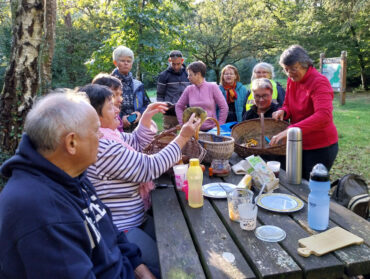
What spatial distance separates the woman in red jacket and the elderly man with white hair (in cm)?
213

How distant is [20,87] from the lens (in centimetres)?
411

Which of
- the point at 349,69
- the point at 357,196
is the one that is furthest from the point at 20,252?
the point at 349,69

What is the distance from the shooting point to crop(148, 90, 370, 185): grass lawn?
496 centimetres

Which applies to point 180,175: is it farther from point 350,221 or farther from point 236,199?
point 350,221

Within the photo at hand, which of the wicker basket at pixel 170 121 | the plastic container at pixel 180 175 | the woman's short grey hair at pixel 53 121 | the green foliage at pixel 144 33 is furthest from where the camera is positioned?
the green foliage at pixel 144 33

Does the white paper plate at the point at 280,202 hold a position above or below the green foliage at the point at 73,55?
below

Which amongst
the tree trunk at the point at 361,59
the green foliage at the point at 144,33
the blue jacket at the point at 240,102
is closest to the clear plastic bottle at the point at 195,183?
the blue jacket at the point at 240,102

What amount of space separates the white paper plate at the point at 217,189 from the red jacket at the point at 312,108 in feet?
2.97

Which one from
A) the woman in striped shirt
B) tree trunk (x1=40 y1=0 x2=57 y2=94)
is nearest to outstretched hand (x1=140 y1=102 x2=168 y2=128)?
the woman in striped shirt

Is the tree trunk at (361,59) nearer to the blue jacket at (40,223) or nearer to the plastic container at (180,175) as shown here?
the plastic container at (180,175)

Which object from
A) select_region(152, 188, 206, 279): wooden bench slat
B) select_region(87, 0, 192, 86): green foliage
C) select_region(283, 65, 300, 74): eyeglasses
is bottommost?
select_region(152, 188, 206, 279): wooden bench slat

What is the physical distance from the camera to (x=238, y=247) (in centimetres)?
146

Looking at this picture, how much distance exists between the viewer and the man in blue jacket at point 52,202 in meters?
1.00

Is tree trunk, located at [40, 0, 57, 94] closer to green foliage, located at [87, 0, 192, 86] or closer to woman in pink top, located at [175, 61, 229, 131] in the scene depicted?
green foliage, located at [87, 0, 192, 86]
